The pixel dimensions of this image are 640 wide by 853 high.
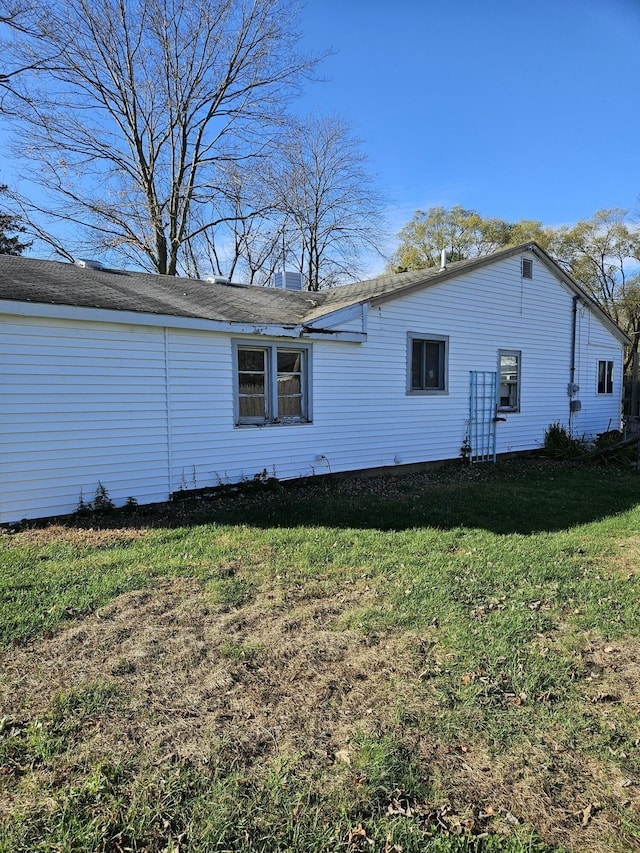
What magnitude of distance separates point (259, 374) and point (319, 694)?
584 centimetres

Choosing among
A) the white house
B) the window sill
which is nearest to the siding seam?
the white house

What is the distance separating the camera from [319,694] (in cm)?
286

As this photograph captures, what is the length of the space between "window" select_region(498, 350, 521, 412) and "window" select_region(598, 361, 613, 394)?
4.46 meters

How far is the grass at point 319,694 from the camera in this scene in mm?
2033

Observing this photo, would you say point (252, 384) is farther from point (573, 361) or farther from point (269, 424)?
point (573, 361)

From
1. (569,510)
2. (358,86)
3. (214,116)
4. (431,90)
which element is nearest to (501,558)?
(569,510)

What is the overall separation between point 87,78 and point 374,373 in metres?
15.9

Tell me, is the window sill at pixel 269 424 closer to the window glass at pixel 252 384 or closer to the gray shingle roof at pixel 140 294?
the window glass at pixel 252 384

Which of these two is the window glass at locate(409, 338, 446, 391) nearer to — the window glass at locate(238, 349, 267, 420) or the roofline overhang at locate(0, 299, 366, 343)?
the roofline overhang at locate(0, 299, 366, 343)

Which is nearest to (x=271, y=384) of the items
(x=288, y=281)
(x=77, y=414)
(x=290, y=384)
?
(x=290, y=384)

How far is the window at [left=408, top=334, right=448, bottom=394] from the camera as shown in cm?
1004

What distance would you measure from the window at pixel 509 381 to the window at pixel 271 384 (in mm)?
5720

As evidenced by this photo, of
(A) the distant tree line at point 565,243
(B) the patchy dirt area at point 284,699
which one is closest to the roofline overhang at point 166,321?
(B) the patchy dirt area at point 284,699

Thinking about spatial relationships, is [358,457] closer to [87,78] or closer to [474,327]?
[474,327]
